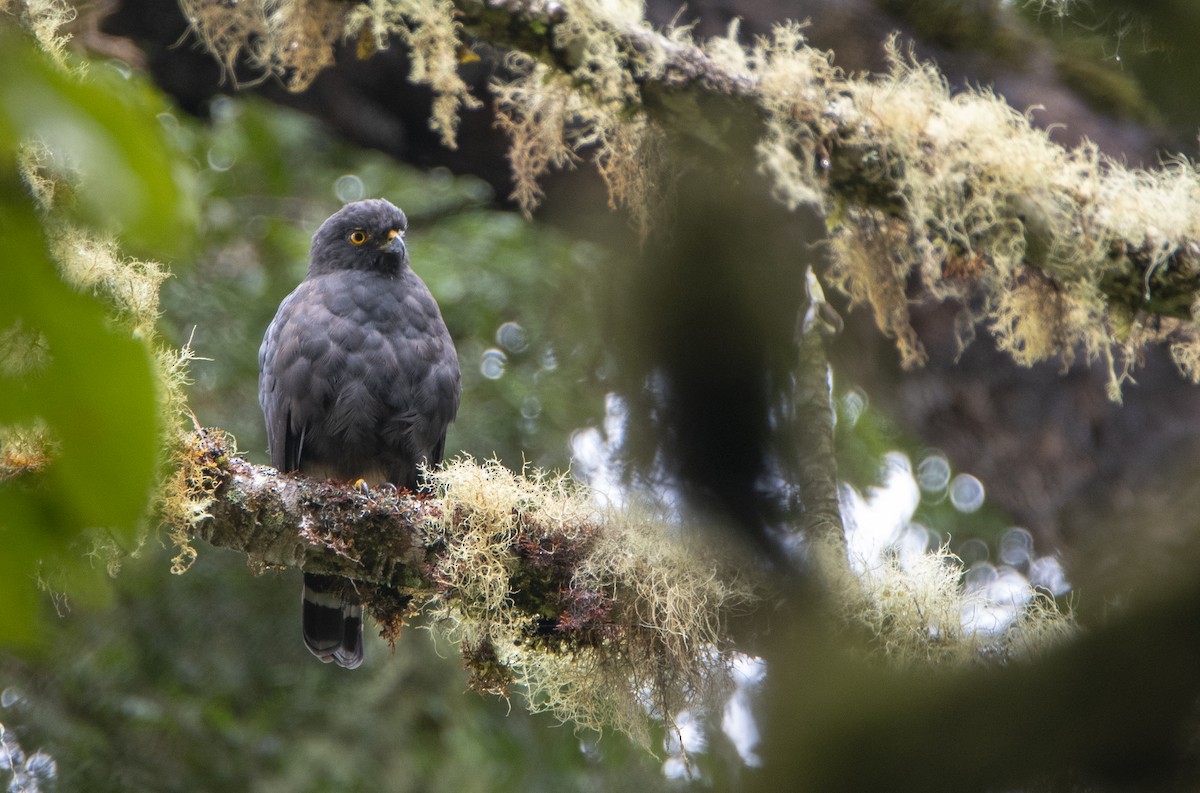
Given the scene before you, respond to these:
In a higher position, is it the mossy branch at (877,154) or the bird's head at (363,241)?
the mossy branch at (877,154)

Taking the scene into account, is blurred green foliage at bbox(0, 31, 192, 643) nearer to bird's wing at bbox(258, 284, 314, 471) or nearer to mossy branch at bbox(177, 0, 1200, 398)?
mossy branch at bbox(177, 0, 1200, 398)

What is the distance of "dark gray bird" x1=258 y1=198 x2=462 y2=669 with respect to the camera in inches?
156

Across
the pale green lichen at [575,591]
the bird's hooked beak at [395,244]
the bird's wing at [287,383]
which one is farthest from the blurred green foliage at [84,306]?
the bird's hooked beak at [395,244]

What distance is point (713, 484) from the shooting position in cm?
110

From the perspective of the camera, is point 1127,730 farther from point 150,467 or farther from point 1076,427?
point 1076,427

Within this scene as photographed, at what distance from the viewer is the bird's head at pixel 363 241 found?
4328 millimetres

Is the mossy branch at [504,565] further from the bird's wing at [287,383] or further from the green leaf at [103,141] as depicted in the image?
the green leaf at [103,141]

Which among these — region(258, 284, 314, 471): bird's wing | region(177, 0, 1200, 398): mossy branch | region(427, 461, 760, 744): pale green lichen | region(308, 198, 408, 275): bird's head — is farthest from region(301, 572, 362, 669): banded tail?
→ region(177, 0, 1200, 398): mossy branch

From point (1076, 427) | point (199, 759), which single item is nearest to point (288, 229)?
point (199, 759)

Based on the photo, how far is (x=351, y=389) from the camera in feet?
13.0

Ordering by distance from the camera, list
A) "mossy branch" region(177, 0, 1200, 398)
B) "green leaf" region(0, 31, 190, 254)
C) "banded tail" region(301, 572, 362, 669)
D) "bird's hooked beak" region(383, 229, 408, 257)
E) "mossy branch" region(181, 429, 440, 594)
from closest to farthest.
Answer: "green leaf" region(0, 31, 190, 254) → "mossy branch" region(181, 429, 440, 594) → "mossy branch" region(177, 0, 1200, 398) → "banded tail" region(301, 572, 362, 669) → "bird's hooked beak" region(383, 229, 408, 257)

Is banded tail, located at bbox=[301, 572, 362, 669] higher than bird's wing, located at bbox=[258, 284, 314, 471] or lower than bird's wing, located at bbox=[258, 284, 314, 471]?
lower

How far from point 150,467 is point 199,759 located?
444 centimetres

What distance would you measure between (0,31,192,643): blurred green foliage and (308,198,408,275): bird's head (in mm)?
3590
